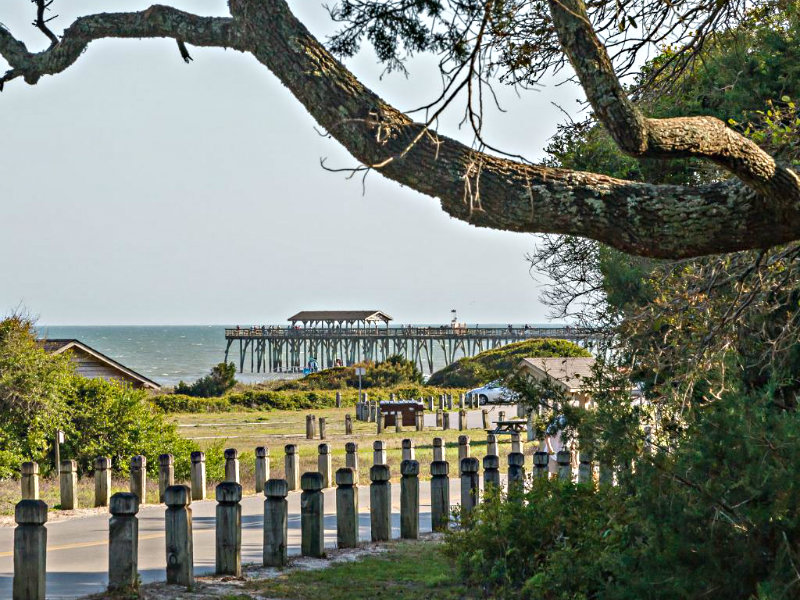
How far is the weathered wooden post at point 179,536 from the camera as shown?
7840 millimetres

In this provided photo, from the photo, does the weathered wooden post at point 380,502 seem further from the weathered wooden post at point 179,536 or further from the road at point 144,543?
the weathered wooden post at point 179,536

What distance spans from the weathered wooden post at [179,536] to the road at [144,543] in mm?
719

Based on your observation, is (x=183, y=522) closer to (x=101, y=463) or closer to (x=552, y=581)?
(x=552, y=581)

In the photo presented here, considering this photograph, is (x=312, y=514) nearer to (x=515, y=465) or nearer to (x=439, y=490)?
(x=439, y=490)

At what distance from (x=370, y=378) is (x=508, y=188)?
5925 centimetres

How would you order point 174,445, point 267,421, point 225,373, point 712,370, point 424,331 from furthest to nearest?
point 424,331
point 225,373
point 267,421
point 174,445
point 712,370

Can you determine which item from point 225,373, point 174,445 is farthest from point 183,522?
point 225,373

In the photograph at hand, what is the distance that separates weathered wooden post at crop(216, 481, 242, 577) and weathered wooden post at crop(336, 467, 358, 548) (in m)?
1.27

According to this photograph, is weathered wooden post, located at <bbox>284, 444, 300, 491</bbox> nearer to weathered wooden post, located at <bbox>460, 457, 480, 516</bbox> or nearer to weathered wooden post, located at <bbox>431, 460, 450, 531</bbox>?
weathered wooden post, located at <bbox>431, 460, 450, 531</bbox>

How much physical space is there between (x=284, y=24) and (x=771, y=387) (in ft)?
11.3

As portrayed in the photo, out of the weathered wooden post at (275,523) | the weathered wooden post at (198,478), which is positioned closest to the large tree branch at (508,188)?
the weathered wooden post at (275,523)

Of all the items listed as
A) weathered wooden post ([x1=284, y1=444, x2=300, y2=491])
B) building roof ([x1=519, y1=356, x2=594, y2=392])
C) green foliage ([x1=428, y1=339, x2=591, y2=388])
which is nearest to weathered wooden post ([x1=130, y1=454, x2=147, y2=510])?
weathered wooden post ([x1=284, y1=444, x2=300, y2=491])

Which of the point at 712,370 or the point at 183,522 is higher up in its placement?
the point at 712,370

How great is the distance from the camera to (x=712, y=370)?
9.05 m
